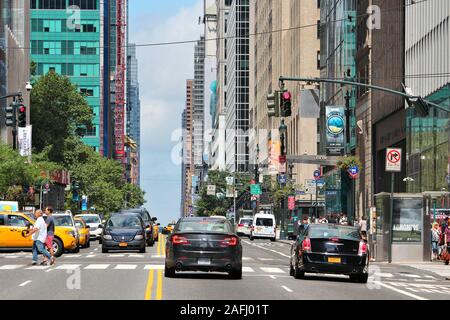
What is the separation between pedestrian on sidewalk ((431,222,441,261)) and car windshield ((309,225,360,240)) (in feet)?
51.3

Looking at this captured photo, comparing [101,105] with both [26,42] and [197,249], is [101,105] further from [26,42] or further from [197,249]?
[197,249]

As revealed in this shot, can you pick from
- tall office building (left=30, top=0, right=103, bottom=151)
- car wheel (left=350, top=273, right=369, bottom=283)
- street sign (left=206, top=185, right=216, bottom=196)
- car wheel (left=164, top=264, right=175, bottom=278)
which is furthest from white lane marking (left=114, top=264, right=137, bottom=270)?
tall office building (left=30, top=0, right=103, bottom=151)

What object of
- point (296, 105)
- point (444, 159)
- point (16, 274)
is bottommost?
point (16, 274)

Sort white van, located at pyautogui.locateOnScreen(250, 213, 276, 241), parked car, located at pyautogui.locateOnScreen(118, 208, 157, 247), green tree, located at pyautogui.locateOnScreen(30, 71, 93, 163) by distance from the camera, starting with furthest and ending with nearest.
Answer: green tree, located at pyautogui.locateOnScreen(30, 71, 93, 163) → white van, located at pyautogui.locateOnScreen(250, 213, 276, 241) → parked car, located at pyautogui.locateOnScreen(118, 208, 157, 247)

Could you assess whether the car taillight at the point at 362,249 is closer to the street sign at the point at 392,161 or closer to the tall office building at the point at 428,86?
the street sign at the point at 392,161

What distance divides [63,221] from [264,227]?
3737cm

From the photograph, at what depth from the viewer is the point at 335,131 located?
77.9 meters

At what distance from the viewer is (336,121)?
77812 mm

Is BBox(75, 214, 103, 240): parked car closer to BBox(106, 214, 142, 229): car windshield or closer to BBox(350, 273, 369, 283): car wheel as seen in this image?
BBox(106, 214, 142, 229): car windshield

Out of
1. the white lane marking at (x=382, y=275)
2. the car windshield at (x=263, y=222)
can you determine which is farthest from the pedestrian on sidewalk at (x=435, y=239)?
the car windshield at (x=263, y=222)

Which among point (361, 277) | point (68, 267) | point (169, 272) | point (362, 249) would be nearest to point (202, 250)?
point (169, 272)

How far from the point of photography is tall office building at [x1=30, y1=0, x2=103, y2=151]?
541 ft
